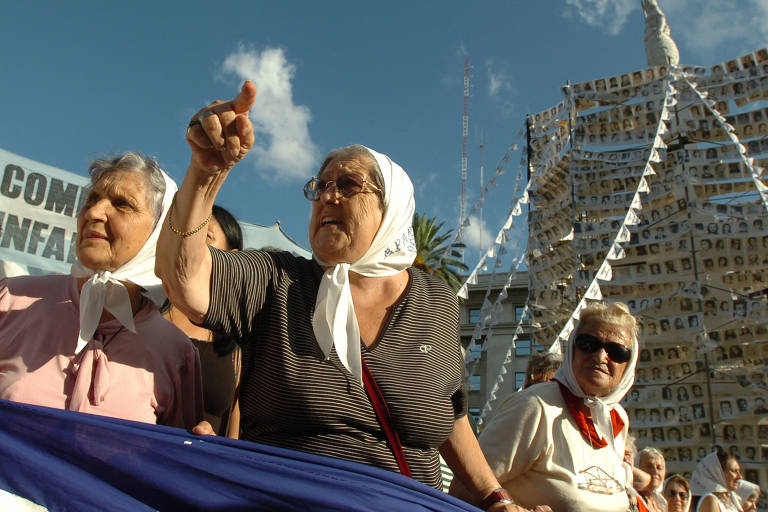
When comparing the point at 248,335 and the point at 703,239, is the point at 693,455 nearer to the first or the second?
the point at 703,239

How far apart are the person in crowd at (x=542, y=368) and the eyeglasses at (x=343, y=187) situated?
2.72 meters

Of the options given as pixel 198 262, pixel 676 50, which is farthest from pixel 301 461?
pixel 676 50

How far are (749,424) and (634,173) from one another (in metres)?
6.24

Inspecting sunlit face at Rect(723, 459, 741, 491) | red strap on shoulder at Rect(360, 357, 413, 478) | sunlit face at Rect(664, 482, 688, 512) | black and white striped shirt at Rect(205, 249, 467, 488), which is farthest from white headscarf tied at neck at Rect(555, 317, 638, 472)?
sunlit face at Rect(723, 459, 741, 491)

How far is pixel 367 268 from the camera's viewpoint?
2258 millimetres

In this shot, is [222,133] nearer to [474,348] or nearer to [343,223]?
[343,223]

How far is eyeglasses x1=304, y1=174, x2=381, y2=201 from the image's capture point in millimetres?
2286

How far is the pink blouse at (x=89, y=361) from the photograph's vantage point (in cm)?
200

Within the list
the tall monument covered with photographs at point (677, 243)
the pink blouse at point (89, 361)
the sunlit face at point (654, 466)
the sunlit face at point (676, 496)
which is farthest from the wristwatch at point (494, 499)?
the tall monument covered with photographs at point (677, 243)

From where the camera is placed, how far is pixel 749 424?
1385 cm

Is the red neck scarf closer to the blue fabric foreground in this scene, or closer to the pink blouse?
the blue fabric foreground

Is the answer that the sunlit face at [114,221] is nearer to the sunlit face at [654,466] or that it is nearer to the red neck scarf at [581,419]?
the red neck scarf at [581,419]

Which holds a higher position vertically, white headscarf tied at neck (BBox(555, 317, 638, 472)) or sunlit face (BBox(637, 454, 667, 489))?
white headscarf tied at neck (BBox(555, 317, 638, 472))

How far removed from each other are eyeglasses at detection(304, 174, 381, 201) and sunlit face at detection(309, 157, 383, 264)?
0.01 metres
